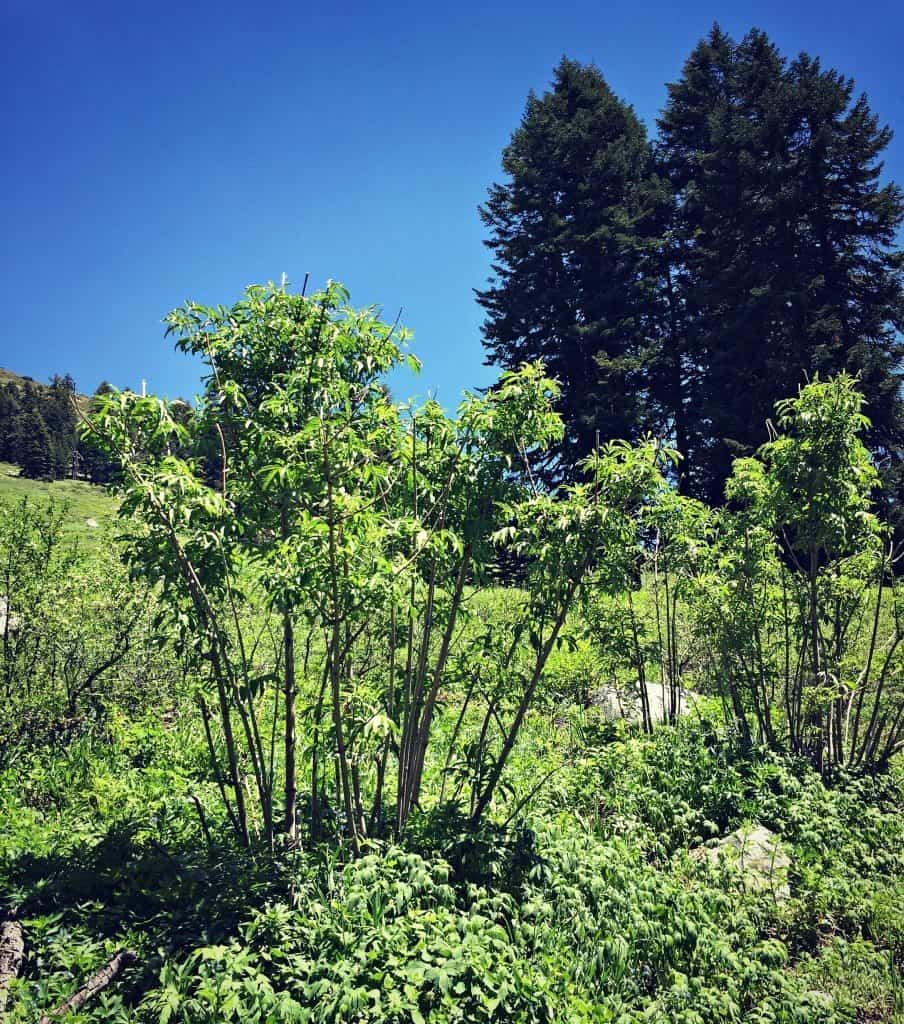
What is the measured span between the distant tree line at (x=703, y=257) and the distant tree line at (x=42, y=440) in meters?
34.3

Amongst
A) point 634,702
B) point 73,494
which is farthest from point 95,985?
point 73,494

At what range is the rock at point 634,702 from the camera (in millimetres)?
7828

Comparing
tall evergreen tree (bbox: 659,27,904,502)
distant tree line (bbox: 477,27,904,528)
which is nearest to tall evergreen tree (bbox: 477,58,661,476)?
distant tree line (bbox: 477,27,904,528)

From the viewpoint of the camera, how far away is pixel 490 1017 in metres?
2.83

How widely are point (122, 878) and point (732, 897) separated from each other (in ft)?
12.4

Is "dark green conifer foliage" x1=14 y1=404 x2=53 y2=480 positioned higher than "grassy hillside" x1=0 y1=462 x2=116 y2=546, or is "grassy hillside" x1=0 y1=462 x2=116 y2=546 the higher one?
"dark green conifer foliage" x1=14 y1=404 x2=53 y2=480

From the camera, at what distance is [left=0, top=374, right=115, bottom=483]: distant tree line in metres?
51.2

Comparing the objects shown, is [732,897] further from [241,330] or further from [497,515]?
[241,330]

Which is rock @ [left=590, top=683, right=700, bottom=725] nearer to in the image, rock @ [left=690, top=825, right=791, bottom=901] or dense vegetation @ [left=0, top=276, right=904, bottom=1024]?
dense vegetation @ [left=0, top=276, right=904, bottom=1024]

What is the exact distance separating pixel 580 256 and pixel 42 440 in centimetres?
4739

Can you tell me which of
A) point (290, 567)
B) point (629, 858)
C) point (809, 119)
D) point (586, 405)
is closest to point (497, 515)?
point (290, 567)

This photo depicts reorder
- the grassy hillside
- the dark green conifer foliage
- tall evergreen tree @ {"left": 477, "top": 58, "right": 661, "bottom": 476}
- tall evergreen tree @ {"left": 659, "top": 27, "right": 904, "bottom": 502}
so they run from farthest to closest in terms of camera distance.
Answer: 1. the dark green conifer foliage
2. the grassy hillside
3. tall evergreen tree @ {"left": 477, "top": 58, "right": 661, "bottom": 476}
4. tall evergreen tree @ {"left": 659, "top": 27, "right": 904, "bottom": 502}

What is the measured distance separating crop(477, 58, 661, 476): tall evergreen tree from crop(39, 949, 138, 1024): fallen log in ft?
57.4

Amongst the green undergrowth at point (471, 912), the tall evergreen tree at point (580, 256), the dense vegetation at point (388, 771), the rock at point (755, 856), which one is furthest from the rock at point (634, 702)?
the tall evergreen tree at point (580, 256)
